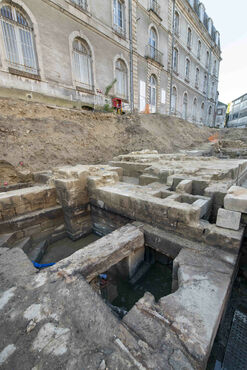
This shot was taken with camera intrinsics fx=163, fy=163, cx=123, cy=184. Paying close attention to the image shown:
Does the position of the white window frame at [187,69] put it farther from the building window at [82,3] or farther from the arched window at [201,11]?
the building window at [82,3]

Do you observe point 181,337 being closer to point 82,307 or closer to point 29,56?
point 82,307

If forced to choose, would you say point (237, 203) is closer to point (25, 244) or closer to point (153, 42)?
point (25, 244)

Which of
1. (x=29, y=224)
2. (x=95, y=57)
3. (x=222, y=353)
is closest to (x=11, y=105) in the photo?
(x=29, y=224)

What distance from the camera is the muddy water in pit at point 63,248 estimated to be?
3.41 m

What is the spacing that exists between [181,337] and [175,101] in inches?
871

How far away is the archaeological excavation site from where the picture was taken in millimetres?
1149

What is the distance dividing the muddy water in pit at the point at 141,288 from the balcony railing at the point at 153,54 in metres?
16.3

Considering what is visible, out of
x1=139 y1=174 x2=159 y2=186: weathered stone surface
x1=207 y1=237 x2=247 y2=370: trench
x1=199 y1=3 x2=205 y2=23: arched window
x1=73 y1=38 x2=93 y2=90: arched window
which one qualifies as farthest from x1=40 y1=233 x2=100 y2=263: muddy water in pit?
x1=199 y1=3 x2=205 y2=23: arched window

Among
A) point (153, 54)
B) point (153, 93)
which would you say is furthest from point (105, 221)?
point (153, 54)

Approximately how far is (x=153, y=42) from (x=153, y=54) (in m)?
1.18

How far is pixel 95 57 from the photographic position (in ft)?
33.6

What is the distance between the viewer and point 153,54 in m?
14.6

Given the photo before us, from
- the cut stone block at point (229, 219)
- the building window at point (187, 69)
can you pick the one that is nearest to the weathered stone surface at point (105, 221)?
the cut stone block at point (229, 219)

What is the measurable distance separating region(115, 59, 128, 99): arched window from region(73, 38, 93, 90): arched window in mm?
2545
